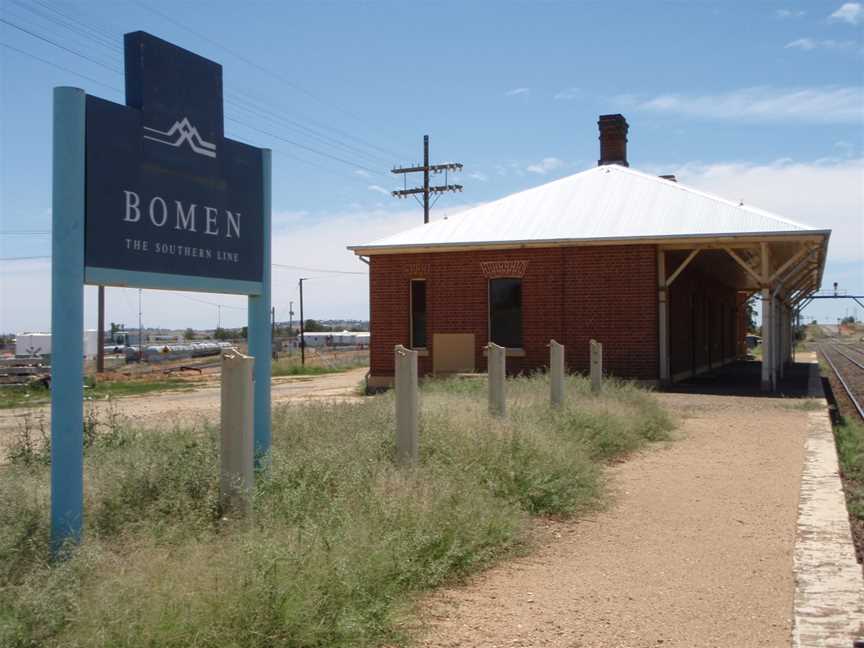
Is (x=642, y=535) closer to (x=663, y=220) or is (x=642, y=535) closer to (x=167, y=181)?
(x=167, y=181)

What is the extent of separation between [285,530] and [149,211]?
207 cm

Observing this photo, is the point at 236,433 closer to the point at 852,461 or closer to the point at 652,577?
the point at 652,577

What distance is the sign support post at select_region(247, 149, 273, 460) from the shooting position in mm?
6949

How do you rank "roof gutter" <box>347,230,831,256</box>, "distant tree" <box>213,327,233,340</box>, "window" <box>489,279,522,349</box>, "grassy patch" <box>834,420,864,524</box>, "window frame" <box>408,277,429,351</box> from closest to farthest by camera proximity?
"grassy patch" <box>834,420,864,524</box> → "roof gutter" <box>347,230,831,256</box> → "window" <box>489,279,522,349</box> → "window frame" <box>408,277,429,351</box> → "distant tree" <box>213,327,233,340</box>

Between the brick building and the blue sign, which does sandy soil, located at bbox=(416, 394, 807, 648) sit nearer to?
the blue sign

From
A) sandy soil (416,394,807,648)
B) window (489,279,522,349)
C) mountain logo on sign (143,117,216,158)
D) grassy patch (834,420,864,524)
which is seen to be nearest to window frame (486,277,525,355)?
window (489,279,522,349)

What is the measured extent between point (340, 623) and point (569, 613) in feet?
4.75

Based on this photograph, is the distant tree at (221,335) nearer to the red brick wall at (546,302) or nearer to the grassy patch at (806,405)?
the red brick wall at (546,302)

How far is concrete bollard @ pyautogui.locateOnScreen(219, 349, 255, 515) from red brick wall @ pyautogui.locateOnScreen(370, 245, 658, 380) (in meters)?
15.4

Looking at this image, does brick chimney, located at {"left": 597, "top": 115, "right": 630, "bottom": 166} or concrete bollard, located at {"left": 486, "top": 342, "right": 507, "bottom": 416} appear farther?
brick chimney, located at {"left": 597, "top": 115, "right": 630, "bottom": 166}

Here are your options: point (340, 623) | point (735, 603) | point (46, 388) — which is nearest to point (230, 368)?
point (340, 623)

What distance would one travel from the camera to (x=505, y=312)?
2170cm

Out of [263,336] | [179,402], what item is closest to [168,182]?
[263,336]

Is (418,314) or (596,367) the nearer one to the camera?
(596,367)
